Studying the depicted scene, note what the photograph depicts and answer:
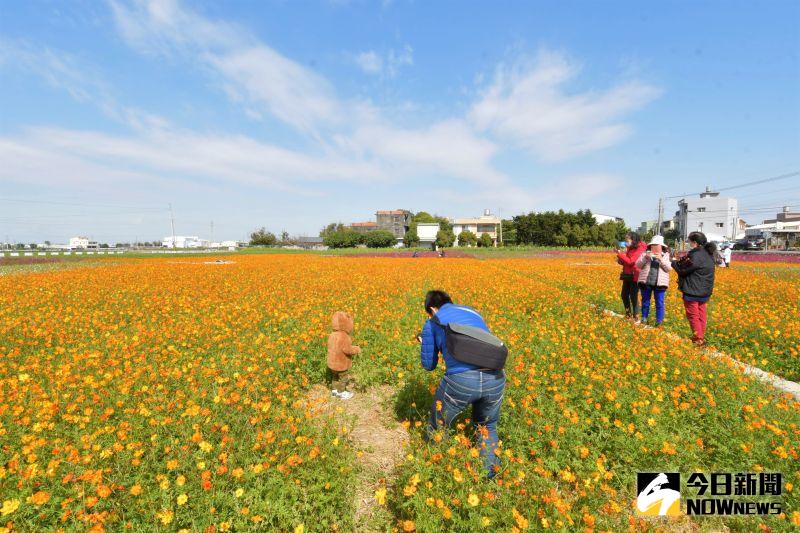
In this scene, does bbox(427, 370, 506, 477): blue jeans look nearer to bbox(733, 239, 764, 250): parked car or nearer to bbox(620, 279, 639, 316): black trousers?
bbox(620, 279, 639, 316): black trousers

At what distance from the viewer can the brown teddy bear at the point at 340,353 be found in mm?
4590

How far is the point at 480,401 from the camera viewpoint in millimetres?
3096

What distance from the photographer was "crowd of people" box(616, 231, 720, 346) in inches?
231

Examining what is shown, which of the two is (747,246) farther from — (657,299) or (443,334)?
(443,334)

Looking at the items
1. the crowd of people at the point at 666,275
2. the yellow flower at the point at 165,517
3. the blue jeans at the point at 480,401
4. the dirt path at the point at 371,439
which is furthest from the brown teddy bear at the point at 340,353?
the crowd of people at the point at 666,275

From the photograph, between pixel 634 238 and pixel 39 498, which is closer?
pixel 39 498

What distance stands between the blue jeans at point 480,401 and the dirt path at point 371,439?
0.55m

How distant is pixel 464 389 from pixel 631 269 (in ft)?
22.0

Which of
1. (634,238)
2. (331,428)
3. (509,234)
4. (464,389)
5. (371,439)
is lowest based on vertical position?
(371,439)

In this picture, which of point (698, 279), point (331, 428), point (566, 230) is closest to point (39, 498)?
point (331, 428)

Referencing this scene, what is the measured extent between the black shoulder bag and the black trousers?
6.73 meters

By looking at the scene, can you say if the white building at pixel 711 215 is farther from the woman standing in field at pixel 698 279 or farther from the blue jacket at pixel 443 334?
the blue jacket at pixel 443 334

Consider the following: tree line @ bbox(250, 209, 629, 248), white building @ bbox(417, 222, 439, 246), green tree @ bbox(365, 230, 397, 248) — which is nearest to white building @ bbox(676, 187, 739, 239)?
tree line @ bbox(250, 209, 629, 248)

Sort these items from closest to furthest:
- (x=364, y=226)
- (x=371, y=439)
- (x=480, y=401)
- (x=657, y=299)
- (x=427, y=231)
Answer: (x=480, y=401)
(x=371, y=439)
(x=657, y=299)
(x=427, y=231)
(x=364, y=226)
